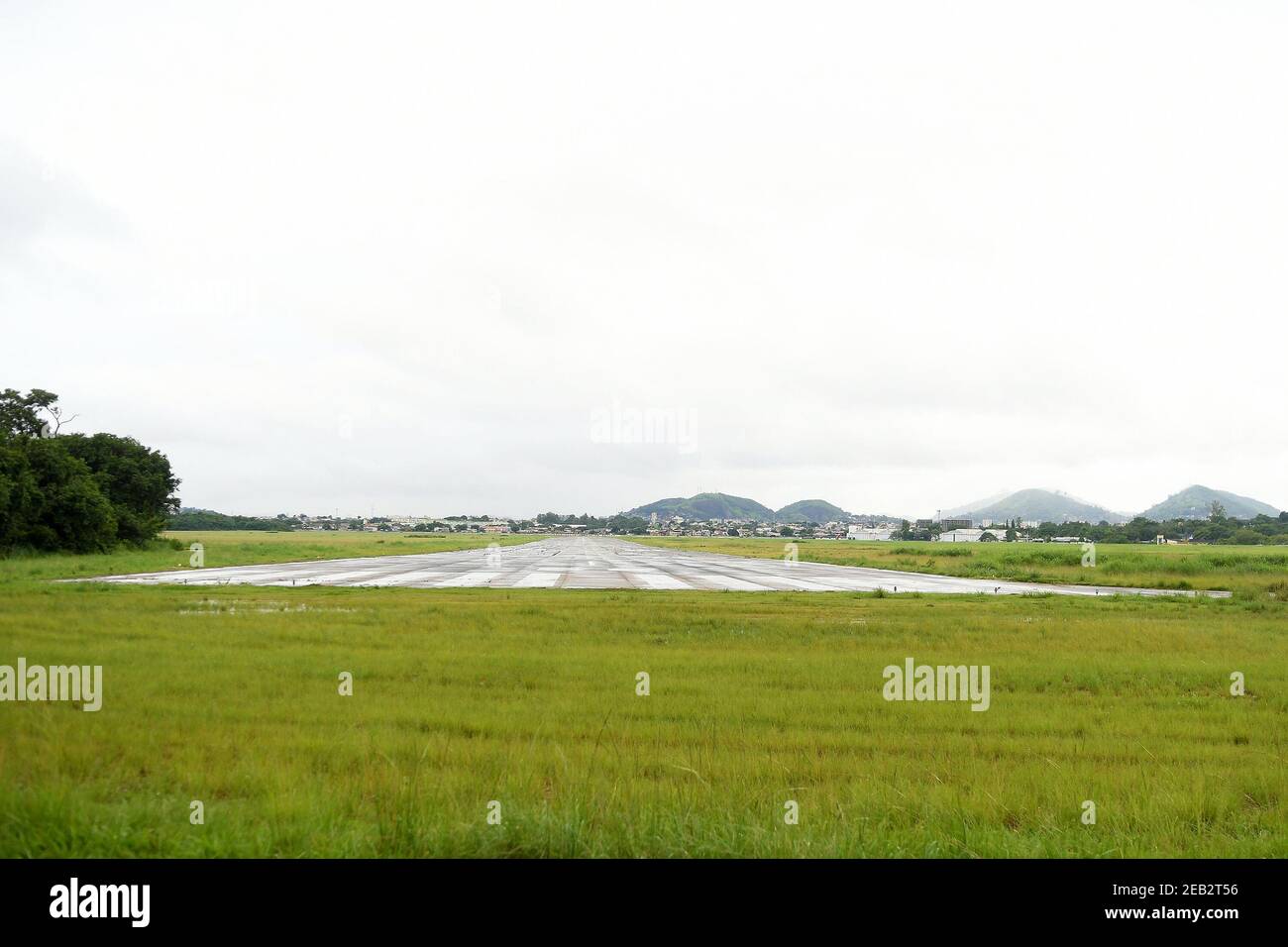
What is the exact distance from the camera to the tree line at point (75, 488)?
1658 inches

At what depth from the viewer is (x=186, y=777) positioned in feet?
19.4

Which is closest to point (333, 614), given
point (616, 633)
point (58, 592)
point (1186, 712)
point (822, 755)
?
point (616, 633)

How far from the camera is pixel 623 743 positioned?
7555 millimetres

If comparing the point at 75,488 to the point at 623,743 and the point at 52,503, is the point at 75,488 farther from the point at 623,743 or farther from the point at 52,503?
the point at 623,743

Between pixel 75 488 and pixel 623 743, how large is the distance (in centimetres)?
5395

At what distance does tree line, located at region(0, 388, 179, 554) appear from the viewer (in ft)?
138

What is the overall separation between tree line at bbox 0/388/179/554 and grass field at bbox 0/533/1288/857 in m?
33.0
